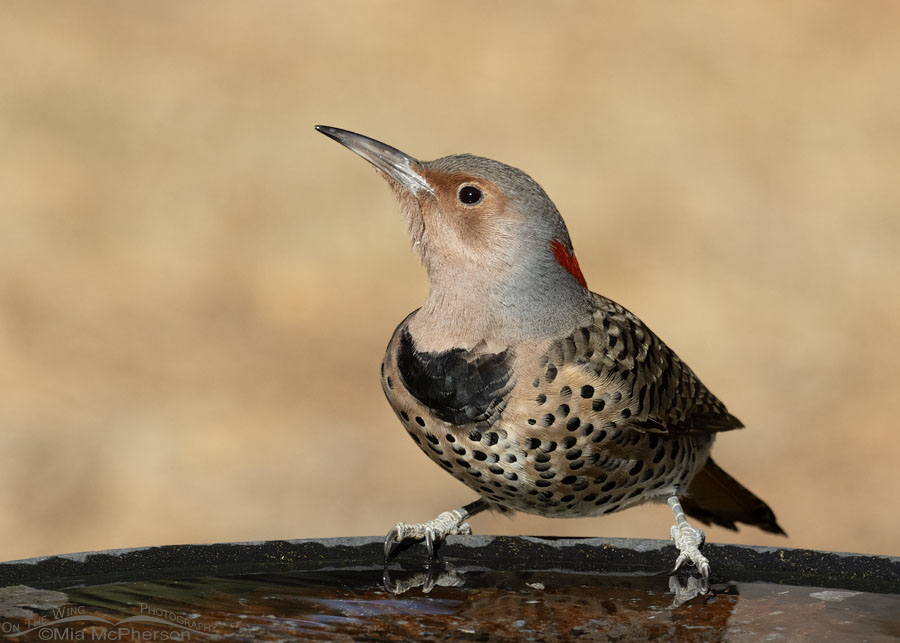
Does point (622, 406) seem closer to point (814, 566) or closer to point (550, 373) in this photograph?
point (550, 373)

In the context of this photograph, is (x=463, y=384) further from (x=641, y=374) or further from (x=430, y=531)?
(x=641, y=374)

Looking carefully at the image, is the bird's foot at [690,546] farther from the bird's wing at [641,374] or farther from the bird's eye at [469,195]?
the bird's eye at [469,195]

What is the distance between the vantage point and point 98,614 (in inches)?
95.7

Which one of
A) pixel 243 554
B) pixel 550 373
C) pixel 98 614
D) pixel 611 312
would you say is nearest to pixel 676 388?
pixel 611 312

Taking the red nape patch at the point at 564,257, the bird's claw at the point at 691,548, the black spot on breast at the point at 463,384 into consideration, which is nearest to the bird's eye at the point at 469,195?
the red nape patch at the point at 564,257

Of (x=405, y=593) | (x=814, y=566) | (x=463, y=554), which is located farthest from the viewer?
(x=463, y=554)

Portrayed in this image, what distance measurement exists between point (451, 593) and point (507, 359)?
62 centimetres

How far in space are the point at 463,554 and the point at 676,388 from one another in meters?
0.88

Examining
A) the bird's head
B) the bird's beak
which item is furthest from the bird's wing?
the bird's beak

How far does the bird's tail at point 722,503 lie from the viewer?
388 cm

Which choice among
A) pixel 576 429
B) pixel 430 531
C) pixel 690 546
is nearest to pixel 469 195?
pixel 576 429

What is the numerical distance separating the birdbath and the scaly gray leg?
35 mm

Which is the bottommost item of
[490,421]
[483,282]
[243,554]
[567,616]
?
[567,616]

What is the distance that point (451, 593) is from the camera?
2744mm
